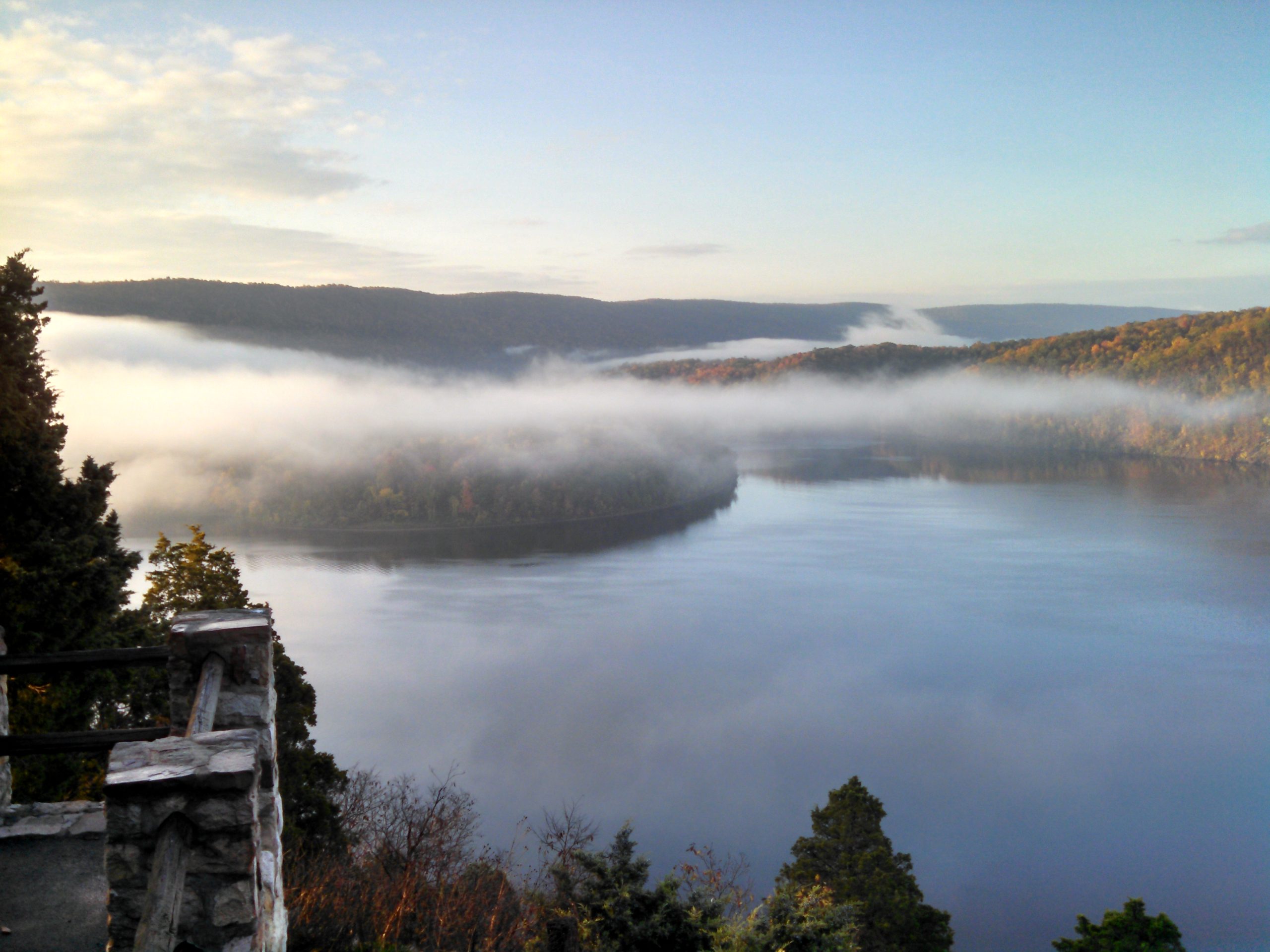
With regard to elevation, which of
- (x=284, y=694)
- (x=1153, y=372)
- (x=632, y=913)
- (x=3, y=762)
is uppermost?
(x=1153, y=372)

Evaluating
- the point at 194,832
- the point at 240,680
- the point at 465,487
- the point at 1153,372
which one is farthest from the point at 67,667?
the point at 1153,372

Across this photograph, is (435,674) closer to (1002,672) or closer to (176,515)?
(1002,672)

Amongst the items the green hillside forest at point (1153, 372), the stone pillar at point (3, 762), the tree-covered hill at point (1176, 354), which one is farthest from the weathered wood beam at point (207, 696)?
the tree-covered hill at point (1176, 354)

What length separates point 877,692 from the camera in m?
29.1

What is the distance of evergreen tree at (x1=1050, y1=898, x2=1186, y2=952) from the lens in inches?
406

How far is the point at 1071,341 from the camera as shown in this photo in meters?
119

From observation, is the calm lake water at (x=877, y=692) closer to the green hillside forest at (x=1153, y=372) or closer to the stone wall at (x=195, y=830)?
the stone wall at (x=195, y=830)

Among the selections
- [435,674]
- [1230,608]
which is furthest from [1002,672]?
[435,674]

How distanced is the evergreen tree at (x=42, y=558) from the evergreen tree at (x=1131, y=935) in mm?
11227

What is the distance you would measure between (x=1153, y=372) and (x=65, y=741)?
12002 cm

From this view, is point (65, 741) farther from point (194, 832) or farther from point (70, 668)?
point (194, 832)

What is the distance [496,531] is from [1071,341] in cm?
9157

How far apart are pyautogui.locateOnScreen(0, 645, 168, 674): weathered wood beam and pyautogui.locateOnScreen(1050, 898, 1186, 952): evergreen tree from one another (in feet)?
38.3

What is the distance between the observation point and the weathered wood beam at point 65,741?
104 inches
